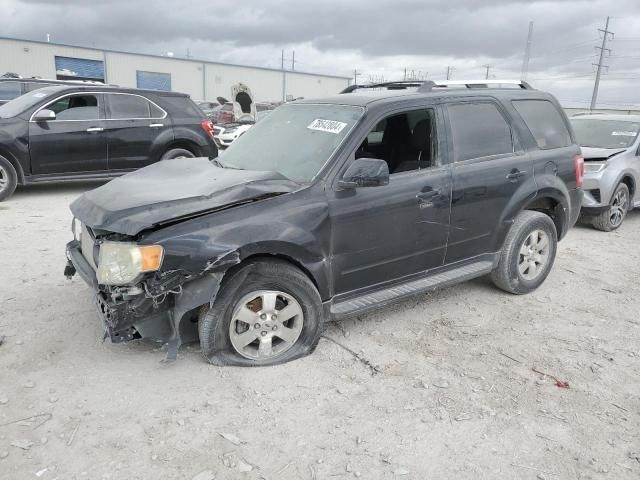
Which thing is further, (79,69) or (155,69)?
(155,69)

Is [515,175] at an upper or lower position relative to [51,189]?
upper

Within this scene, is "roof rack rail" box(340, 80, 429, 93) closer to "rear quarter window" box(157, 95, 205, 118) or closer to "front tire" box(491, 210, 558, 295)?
"front tire" box(491, 210, 558, 295)

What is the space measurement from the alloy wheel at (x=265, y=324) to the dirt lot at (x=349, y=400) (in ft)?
0.49

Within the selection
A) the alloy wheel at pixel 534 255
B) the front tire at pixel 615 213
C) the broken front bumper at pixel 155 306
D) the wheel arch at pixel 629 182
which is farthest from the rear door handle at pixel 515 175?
the wheel arch at pixel 629 182

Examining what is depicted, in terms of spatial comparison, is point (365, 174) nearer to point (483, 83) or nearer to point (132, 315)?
point (132, 315)

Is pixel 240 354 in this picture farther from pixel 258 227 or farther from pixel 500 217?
pixel 500 217

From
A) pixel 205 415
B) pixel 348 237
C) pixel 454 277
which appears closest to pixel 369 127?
pixel 348 237

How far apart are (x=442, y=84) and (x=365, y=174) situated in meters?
1.73

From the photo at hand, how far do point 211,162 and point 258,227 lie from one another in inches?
56.7

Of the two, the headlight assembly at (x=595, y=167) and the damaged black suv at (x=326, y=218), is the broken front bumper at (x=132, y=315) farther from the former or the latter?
the headlight assembly at (x=595, y=167)

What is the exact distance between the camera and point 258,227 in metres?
3.23

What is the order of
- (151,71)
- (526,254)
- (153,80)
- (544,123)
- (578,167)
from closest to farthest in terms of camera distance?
1. (526,254)
2. (544,123)
3. (578,167)
4. (151,71)
5. (153,80)

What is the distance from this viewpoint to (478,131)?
438 centimetres

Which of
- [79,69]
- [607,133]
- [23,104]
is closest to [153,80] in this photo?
[79,69]
